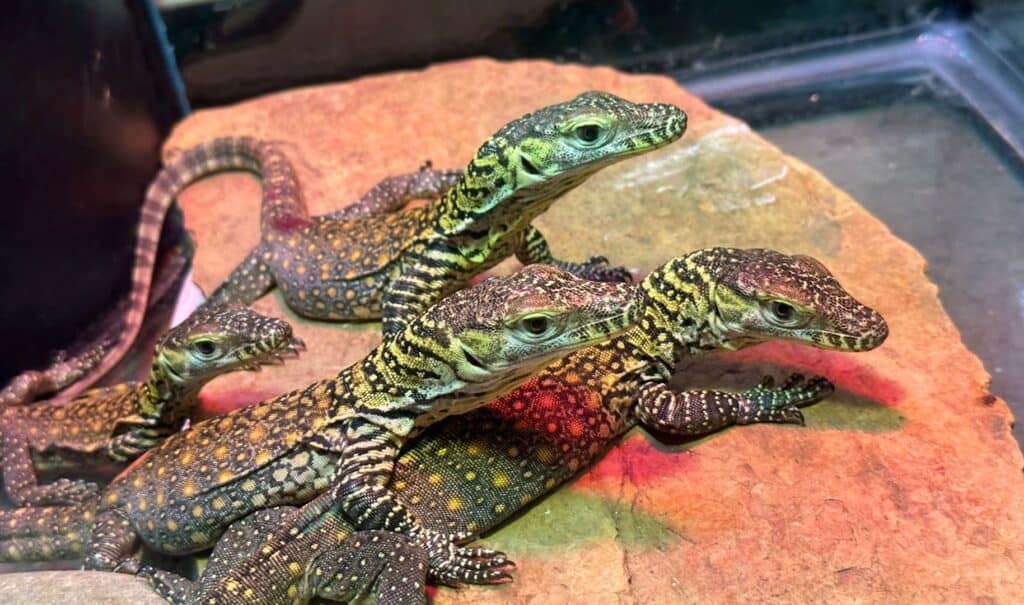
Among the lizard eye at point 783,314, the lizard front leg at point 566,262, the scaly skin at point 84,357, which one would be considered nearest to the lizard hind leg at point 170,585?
the scaly skin at point 84,357

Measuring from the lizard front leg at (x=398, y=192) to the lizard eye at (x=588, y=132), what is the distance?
2172 mm

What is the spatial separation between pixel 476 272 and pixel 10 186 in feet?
12.0

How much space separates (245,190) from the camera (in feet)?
26.0

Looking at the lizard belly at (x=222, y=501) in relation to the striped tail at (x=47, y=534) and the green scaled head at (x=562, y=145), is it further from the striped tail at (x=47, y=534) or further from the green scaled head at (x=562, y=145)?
the green scaled head at (x=562, y=145)

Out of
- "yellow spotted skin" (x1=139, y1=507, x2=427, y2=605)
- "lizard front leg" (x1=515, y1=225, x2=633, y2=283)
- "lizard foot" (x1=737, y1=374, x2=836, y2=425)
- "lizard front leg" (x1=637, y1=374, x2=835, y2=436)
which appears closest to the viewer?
"yellow spotted skin" (x1=139, y1=507, x2=427, y2=605)

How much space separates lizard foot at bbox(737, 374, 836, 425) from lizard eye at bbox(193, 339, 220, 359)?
10.7ft

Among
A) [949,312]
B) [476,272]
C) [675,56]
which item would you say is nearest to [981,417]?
[949,312]

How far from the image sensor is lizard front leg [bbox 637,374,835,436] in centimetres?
525

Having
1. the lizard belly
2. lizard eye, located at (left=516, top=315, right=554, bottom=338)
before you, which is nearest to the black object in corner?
the lizard belly

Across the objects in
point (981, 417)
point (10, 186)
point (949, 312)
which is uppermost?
point (10, 186)

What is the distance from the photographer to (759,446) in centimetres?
527

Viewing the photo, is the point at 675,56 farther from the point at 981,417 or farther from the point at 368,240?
the point at 981,417

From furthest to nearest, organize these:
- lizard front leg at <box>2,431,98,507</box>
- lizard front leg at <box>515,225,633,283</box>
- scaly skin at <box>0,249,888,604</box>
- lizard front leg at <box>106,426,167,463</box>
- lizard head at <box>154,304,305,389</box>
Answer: lizard front leg at <box>515,225,633,283</box>
lizard front leg at <box>2,431,98,507</box>
lizard front leg at <box>106,426,167,463</box>
lizard head at <box>154,304,305,389</box>
scaly skin at <box>0,249,888,604</box>

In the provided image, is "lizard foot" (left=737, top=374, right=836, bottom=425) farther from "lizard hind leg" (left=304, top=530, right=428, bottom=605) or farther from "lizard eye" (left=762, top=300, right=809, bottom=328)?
"lizard hind leg" (left=304, top=530, right=428, bottom=605)
